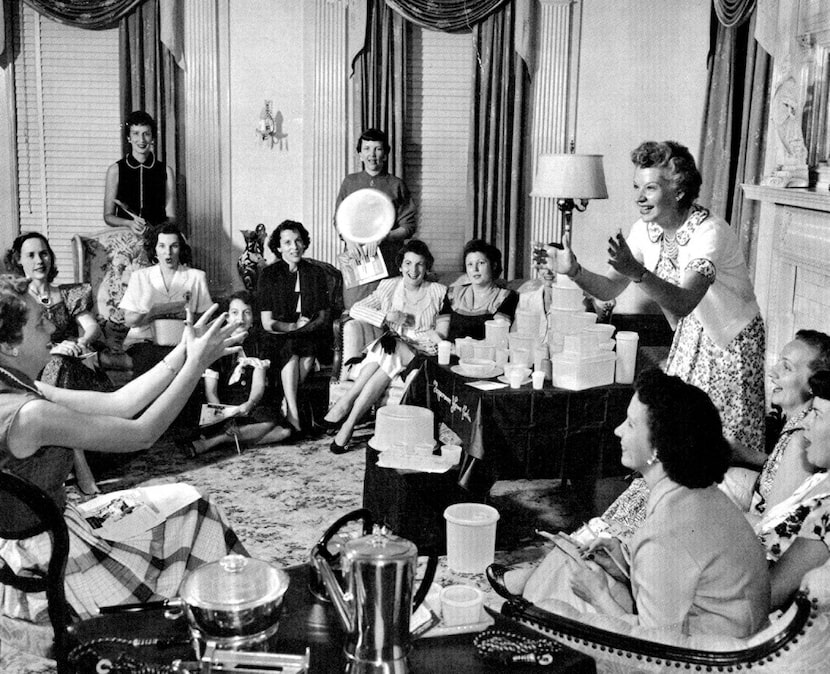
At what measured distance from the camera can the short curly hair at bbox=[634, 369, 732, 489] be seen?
81.9 inches

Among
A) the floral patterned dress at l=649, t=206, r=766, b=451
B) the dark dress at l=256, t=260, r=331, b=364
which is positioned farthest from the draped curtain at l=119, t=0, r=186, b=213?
the floral patterned dress at l=649, t=206, r=766, b=451

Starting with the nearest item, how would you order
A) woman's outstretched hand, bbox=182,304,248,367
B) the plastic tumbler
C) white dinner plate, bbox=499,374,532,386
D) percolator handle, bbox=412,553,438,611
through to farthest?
percolator handle, bbox=412,553,438,611 < woman's outstretched hand, bbox=182,304,248,367 < the plastic tumbler < white dinner plate, bbox=499,374,532,386

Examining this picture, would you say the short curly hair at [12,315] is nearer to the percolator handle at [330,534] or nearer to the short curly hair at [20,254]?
the percolator handle at [330,534]

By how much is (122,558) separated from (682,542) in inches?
54.1

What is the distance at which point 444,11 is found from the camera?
21.7 ft

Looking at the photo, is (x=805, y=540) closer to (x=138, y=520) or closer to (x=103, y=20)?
(x=138, y=520)

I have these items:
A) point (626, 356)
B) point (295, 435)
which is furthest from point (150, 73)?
point (626, 356)

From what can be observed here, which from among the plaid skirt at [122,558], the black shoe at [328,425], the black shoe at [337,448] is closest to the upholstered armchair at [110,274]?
the black shoe at [328,425]

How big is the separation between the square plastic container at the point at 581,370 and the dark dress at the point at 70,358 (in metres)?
2.24

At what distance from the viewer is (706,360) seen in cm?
334

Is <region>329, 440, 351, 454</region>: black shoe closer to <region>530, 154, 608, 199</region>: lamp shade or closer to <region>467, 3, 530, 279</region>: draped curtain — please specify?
<region>530, 154, 608, 199</region>: lamp shade

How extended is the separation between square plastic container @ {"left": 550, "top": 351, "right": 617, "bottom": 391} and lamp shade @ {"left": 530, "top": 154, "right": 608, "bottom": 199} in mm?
2134

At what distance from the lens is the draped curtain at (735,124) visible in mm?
5762

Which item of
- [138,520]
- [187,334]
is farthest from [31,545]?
[187,334]
